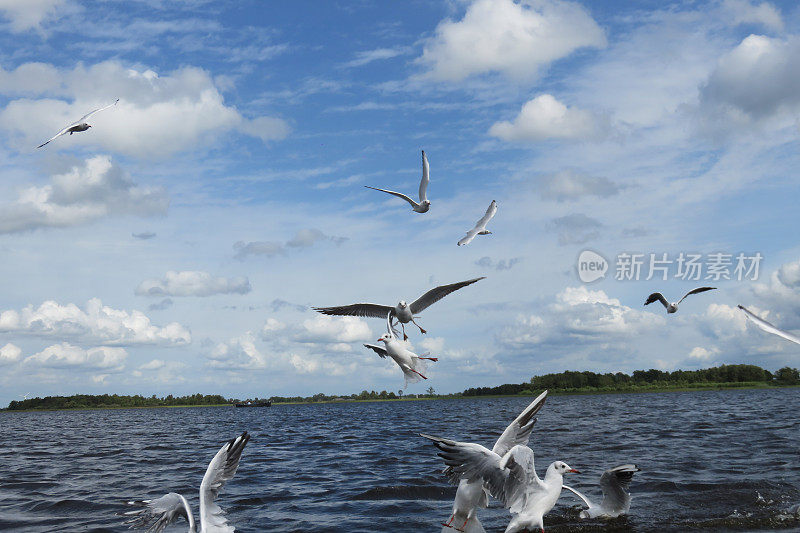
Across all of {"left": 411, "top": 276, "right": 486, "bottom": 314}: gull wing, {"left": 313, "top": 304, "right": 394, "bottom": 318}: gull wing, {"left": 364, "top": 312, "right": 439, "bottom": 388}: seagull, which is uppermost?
{"left": 411, "top": 276, "right": 486, "bottom": 314}: gull wing

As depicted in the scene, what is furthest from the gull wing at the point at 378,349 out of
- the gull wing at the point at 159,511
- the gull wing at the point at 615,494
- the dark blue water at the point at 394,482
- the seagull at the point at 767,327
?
the gull wing at the point at 615,494

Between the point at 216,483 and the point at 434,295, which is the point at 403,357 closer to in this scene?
the point at 434,295

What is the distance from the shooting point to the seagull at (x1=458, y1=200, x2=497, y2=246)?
43.4 ft

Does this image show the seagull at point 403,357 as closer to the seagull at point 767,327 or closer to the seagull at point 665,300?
the seagull at point 767,327

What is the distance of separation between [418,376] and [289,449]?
2470 cm

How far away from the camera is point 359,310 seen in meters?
11.2

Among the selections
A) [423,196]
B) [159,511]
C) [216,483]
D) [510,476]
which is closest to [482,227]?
[423,196]

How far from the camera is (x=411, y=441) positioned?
33219mm

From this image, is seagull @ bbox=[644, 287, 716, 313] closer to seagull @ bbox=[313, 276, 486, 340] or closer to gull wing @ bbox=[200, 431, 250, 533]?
seagull @ bbox=[313, 276, 486, 340]

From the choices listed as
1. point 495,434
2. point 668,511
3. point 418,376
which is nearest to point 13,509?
point 418,376

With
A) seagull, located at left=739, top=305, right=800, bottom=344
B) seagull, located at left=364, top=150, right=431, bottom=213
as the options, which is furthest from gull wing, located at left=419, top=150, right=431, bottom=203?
seagull, located at left=739, top=305, right=800, bottom=344

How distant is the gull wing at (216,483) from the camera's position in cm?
952

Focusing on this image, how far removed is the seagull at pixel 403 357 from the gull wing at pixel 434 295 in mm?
1031

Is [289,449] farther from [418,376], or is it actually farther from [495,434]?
[418,376]
